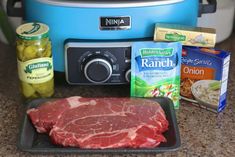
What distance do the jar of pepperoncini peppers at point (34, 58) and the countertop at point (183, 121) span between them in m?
0.06

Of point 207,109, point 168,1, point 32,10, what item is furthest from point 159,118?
point 32,10

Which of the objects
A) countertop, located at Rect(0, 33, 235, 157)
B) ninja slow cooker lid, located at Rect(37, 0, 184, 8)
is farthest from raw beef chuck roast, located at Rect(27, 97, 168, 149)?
ninja slow cooker lid, located at Rect(37, 0, 184, 8)

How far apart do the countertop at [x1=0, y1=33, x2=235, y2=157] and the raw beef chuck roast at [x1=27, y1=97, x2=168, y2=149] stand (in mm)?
31

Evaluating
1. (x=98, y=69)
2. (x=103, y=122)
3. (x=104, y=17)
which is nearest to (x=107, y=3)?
(x=104, y=17)

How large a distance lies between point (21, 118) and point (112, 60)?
21cm

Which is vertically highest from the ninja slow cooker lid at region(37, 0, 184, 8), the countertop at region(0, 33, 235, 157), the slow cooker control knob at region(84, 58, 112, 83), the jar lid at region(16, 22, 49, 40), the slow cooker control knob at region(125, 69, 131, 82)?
the ninja slow cooker lid at region(37, 0, 184, 8)

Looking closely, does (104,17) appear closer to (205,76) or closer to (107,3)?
(107,3)

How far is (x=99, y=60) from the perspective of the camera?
98 centimetres

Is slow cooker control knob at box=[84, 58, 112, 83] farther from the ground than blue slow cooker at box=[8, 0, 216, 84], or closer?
closer

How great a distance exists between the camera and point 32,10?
103 centimetres

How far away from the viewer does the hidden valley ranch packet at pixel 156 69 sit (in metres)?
0.98

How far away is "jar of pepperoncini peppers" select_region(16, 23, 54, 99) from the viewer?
97cm

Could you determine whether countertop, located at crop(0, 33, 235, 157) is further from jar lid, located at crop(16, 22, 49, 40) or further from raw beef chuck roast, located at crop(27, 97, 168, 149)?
jar lid, located at crop(16, 22, 49, 40)

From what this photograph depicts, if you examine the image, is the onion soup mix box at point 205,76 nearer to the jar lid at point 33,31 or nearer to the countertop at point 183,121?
the countertop at point 183,121
